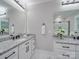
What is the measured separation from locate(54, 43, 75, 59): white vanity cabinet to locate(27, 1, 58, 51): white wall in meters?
1.36

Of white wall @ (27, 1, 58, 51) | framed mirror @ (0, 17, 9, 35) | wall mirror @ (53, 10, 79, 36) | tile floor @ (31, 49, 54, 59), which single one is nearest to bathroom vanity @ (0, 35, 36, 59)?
framed mirror @ (0, 17, 9, 35)

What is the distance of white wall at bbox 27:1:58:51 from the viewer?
3543 mm

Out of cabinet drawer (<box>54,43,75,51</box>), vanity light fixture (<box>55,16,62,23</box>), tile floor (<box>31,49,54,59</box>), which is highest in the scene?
vanity light fixture (<box>55,16,62,23</box>)

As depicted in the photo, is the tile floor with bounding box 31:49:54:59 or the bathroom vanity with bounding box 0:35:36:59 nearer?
the bathroom vanity with bounding box 0:35:36:59

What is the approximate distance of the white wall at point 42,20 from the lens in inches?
139

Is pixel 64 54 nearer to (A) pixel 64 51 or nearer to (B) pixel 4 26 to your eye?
(A) pixel 64 51

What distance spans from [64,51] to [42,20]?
6.65 ft

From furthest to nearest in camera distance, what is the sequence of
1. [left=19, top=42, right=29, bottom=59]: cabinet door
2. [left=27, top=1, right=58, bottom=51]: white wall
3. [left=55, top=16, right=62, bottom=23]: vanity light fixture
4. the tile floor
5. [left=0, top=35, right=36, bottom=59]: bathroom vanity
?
[left=27, top=1, right=58, bottom=51]: white wall
[left=55, top=16, right=62, bottom=23]: vanity light fixture
the tile floor
[left=19, top=42, right=29, bottom=59]: cabinet door
[left=0, top=35, right=36, bottom=59]: bathroom vanity

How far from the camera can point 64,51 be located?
2.07 metres

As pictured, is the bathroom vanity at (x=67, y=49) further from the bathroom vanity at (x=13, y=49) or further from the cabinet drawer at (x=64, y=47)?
the bathroom vanity at (x=13, y=49)

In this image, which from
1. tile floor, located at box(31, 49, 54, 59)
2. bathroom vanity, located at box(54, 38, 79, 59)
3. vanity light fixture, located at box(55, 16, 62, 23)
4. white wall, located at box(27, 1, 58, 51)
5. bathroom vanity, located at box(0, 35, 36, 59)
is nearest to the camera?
bathroom vanity, located at box(0, 35, 36, 59)

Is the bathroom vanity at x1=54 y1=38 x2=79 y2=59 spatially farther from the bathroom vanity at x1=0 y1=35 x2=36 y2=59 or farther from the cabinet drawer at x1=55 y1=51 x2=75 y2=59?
the bathroom vanity at x1=0 y1=35 x2=36 y2=59

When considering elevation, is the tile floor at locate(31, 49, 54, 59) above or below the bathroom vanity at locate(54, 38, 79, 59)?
below

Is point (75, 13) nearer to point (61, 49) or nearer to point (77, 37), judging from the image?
point (77, 37)
